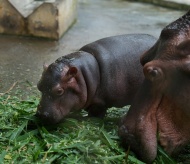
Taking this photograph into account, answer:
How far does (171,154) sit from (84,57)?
1035 millimetres

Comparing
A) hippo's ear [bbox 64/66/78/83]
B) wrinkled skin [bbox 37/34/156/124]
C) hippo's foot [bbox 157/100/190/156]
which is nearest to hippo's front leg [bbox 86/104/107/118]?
wrinkled skin [bbox 37/34/156/124]

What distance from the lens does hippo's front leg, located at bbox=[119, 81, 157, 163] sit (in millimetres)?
2232

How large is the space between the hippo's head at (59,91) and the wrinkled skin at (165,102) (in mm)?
611

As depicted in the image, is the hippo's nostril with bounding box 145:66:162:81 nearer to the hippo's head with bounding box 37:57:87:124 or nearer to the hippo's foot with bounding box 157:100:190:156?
the hippo's foot with bounding box 157:100:190:156

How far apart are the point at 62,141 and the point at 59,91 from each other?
424 mm

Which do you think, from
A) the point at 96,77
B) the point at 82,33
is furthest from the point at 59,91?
the point at 82,33

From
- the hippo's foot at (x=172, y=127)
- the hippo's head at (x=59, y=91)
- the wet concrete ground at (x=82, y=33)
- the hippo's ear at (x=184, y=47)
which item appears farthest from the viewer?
the wet concrete ground at (x=82, y=33)

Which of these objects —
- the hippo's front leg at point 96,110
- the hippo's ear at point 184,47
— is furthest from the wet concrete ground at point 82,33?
the hippo's ear at point 184,47

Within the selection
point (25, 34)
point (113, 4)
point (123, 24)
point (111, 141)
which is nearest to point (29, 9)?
point (25, 34)

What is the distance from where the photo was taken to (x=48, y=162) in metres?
2.27

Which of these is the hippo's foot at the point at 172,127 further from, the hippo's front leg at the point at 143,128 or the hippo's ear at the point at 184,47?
the hippo's ear at the point at 184,47

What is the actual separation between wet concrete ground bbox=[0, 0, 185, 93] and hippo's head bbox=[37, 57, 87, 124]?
130 centimetres

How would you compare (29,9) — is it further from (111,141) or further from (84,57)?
(111,141)

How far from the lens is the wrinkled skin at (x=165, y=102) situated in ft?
7.09
